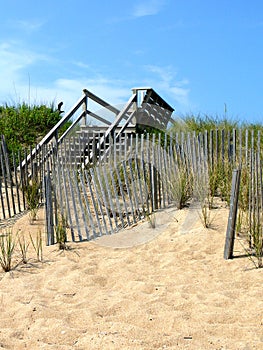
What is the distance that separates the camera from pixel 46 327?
3.97 m

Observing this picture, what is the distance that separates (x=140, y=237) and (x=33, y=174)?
3.02 m

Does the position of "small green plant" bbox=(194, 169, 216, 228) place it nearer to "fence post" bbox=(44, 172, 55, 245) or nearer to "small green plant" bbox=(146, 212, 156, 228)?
"small green plant" bbox=(146, 212, 156, 228)

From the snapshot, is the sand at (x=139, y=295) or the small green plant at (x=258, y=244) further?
the small green plant at (x=258, y=244)

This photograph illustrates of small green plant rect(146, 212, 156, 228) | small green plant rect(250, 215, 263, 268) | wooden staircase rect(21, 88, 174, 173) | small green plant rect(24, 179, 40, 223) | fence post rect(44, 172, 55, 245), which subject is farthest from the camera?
wooden staircase rect(21, 88, 174, 173)

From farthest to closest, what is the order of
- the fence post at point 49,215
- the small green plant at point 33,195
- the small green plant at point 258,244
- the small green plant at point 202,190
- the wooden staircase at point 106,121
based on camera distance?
the wooden staircase at point 106,121
the small green plant at point 33,195
the small green plant at point 202,190
the fence post at point 49,215
the small green plant at point 258,244

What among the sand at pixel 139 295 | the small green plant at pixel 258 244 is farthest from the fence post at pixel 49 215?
the small green plant at pixel 258 244

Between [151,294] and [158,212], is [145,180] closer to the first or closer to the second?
[158,212]

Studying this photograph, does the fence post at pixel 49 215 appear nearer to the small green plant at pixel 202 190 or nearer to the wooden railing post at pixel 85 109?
the small green plant at pixel 202 190

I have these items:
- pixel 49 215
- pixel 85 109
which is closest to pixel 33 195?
pixel 49 215

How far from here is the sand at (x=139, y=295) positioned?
147 inches

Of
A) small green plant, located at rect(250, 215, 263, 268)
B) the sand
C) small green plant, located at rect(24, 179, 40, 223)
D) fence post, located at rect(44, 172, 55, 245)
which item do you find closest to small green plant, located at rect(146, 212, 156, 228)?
the sand

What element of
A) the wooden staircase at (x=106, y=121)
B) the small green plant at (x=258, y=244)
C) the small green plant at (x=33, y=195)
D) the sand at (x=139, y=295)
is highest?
the wooden staircase at (x=106, y=121)

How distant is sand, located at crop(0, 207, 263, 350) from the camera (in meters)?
3.73

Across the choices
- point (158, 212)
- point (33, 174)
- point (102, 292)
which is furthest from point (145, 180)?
point (102, 292)
